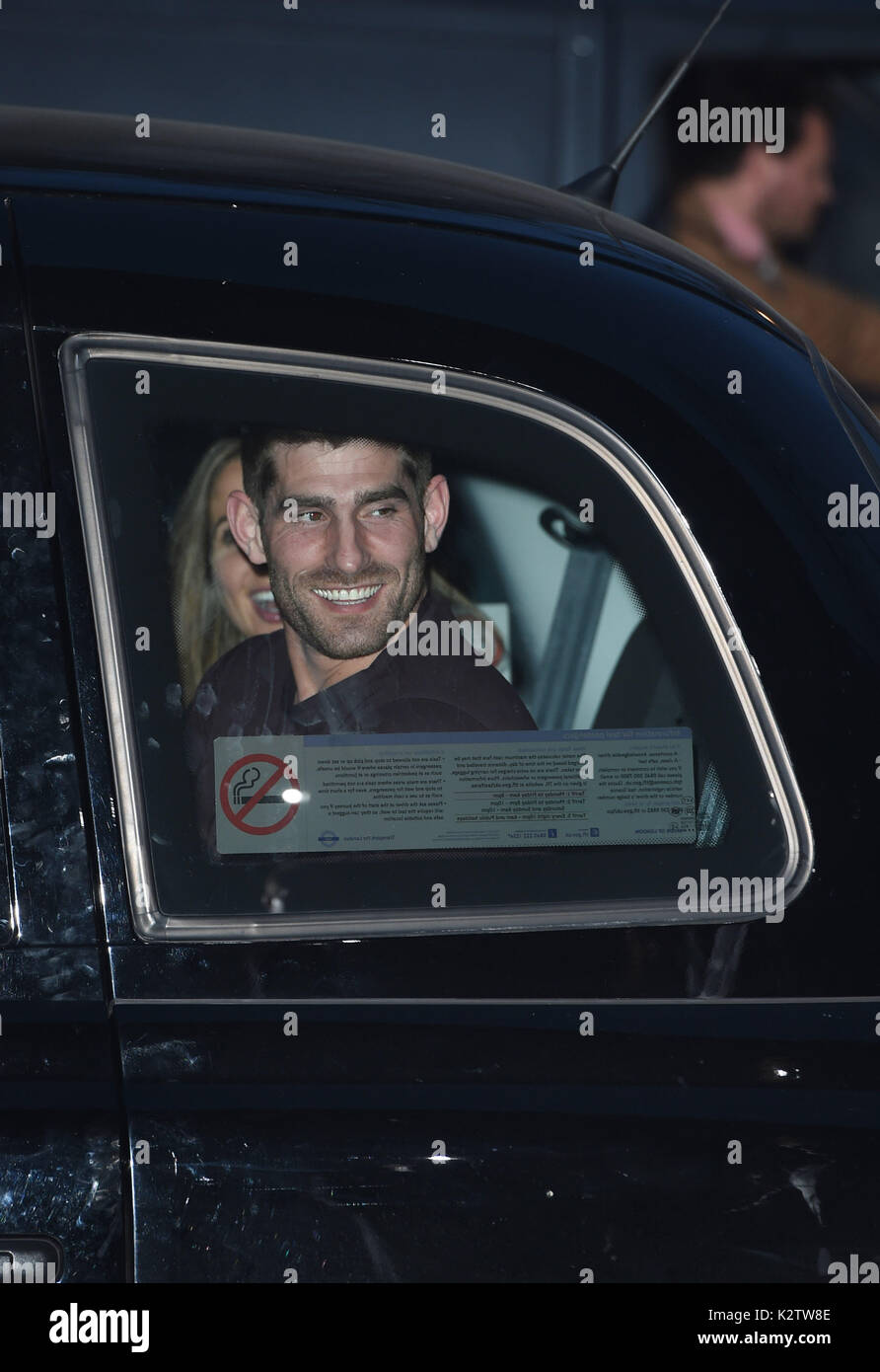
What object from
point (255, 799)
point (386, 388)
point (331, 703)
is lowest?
point (255, 799)

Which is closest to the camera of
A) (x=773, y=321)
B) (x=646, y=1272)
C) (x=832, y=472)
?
(x=646, y=1272)

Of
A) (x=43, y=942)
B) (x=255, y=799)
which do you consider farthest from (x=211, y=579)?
(x=43, y=942)

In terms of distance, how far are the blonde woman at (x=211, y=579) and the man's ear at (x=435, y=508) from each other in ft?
0.63

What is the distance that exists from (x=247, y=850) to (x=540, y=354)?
617 millimetres

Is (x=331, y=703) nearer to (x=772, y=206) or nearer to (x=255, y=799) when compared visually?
(x=255, y=799)

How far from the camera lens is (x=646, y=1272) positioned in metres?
1.33

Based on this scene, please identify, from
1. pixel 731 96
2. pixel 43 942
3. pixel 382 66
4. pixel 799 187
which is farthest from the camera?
pixel 799 187

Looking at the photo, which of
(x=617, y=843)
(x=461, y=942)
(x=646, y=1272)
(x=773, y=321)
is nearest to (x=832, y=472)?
(x=773, y=321)

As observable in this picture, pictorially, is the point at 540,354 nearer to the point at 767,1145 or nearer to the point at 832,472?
the point at 832,472

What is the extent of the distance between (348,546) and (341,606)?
68 mm

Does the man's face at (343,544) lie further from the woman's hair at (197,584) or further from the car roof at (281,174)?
the car roof at (281,174)

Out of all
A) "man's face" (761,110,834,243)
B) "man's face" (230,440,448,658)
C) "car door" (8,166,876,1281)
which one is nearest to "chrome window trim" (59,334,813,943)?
"car door" (8,166,876,1281)

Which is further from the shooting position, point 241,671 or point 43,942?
point 241,671

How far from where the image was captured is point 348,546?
147cm
